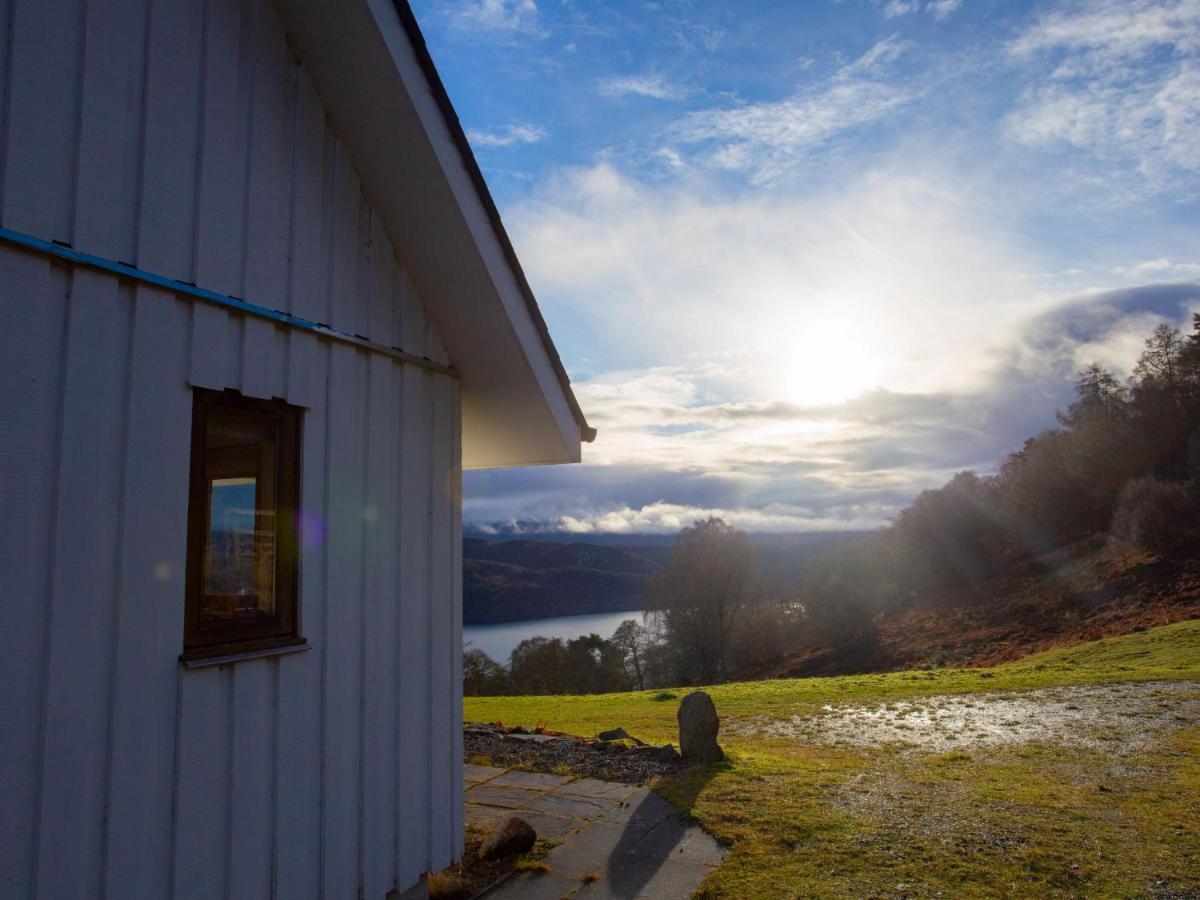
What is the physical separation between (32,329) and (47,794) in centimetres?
188

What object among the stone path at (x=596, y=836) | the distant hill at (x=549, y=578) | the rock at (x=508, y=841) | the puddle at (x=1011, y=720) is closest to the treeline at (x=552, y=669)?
the puddle at (x=1011, y=720)

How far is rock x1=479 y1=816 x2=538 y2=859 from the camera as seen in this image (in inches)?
218

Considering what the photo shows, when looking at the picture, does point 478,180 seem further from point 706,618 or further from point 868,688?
point 706,618

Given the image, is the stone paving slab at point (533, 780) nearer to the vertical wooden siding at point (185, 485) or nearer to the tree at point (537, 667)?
the vertical wooden siding at point (185, 485)

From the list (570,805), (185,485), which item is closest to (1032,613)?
(570,805)

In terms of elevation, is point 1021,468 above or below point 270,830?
above

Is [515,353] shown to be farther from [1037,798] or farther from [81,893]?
[1037,798]

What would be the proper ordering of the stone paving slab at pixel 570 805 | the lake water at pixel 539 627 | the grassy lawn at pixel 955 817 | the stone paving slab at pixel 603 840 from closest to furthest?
the stone paving slab at pixel 603 840 → the grassy lawn at pixel 955 817 → the stone paving slab at pixel 570 805 → the lake water at pixel 539 627

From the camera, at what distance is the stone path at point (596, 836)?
513 cm

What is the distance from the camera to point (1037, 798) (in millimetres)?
7449

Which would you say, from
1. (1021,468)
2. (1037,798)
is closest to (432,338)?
(1037,798)

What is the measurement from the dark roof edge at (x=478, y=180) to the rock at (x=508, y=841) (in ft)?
10.1

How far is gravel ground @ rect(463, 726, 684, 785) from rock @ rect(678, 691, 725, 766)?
20 cm

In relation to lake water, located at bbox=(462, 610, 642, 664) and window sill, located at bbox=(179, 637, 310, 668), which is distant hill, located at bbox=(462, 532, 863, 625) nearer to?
lake water, located at bbox=(462, 610, 642, 664)
